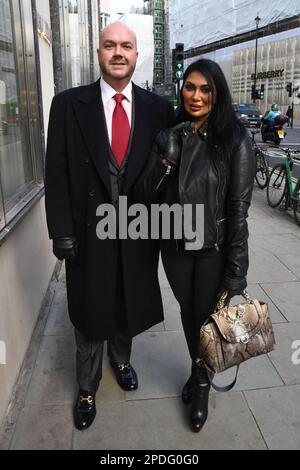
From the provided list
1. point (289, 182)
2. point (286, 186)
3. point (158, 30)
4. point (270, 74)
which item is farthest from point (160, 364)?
point (158, 30)

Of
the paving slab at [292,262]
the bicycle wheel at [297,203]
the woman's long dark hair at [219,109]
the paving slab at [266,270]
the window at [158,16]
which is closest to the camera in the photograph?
the woman's long dark hair at [219,109]

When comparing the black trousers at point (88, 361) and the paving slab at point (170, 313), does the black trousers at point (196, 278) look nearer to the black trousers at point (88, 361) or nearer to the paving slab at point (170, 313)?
the black trousers at point (88, 361)

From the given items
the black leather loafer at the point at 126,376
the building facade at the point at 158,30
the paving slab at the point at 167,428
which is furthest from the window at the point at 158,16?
the paving slab at the point at 167,428

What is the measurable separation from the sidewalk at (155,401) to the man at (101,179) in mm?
165

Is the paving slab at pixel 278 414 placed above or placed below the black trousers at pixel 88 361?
below

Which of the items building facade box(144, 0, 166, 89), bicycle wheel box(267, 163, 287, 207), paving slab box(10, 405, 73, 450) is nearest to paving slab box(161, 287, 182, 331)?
paving slab box(10, 405, 73, 450)

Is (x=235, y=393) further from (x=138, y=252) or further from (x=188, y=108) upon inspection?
(x=188, y=108)

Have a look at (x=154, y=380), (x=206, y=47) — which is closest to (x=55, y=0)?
(x=154, y=380)

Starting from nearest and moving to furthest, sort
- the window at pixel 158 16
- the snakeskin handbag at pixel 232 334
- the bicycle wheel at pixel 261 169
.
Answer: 1. the snakeskin handbag at pixel 232 334
2. the bicycle wheel at pixel 261 169
3. the window at pixel 158 16

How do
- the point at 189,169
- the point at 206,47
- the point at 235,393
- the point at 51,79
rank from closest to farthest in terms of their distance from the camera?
the point at 189,169
the point at 235,393
the point at 51,79
the point at 206,47

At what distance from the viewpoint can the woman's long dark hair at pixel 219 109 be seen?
6.21 ft

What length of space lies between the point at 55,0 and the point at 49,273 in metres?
2.57

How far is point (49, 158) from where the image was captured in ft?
7.01

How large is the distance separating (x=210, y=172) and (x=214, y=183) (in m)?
0.05
